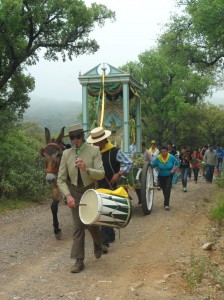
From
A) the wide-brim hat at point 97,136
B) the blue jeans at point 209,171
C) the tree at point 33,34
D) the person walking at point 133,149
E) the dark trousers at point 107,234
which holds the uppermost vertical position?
the tree at point 33,34

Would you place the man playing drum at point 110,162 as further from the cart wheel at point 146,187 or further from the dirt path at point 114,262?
the cart wheel at point 146,187

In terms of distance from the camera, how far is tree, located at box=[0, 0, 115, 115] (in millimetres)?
15344

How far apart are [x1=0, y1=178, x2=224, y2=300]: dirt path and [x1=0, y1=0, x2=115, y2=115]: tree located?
25.1ft

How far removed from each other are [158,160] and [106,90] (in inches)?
88.7

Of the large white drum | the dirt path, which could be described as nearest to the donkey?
the dirt path

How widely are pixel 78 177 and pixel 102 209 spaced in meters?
0.72

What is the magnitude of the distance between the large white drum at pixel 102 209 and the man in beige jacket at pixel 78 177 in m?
0.25

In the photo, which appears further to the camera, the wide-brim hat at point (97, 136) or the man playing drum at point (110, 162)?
the man playing drum at point (110, 162)

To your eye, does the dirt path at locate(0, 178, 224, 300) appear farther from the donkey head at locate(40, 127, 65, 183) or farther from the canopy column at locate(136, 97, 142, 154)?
the canopy column at locate(136, 97, 142, 154)

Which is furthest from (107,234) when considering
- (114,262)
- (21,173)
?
(21,173)

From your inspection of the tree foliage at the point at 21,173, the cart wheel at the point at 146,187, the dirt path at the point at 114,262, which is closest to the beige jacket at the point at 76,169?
the dirt path at the point at 114,262

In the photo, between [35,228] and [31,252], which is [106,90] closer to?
[35,228]

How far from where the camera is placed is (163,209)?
1134 centimetres

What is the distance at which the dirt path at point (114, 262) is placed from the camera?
5.11 metres
